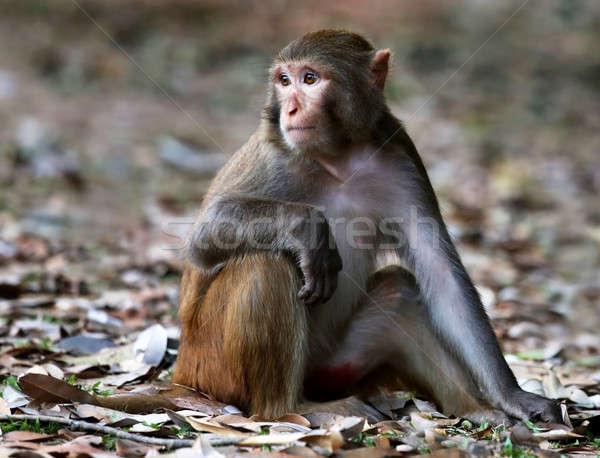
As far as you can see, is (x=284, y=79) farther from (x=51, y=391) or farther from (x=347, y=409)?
(x=51, y=391)

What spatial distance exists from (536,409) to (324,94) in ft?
7.50

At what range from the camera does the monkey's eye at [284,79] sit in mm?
5535

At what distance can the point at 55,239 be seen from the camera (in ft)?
33.6

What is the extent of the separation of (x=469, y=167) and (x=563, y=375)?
8.57 meters

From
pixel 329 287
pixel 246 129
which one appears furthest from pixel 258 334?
pixel 246 129

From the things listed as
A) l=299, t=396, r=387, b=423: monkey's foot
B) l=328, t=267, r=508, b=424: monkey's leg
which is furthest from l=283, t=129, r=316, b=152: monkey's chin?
l=299, t=396, r=387, b=423: monkey's foot

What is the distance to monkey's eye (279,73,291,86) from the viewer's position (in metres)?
5.54

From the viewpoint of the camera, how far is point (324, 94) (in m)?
5.45

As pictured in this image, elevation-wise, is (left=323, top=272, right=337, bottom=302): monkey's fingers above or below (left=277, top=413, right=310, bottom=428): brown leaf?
above

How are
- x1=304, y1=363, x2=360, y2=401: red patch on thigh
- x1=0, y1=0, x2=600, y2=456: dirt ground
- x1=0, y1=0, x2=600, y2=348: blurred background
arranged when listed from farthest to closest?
1. x1=0, y1=0, x2=600, y2=348: blurred background
2. x1=304, y1=363, x2=360, y2=401: red patch on thigh
3. x1=0, y1=0, x2=600, y2=456: dirt ground

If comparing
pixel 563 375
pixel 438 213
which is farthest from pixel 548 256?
pixel 438 213

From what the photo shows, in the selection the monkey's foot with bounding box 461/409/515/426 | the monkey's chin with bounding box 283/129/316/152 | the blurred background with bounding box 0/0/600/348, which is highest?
the blurred background with bounding box 0/0/600/348

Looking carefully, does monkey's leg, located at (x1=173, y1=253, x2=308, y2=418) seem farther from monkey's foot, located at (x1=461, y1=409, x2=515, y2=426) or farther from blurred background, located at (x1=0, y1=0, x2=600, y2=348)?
blurred background, located at (x1=0, y1=0, x2=600, y2=348)

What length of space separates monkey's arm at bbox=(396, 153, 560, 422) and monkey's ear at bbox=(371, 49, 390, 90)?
57 centimetres
